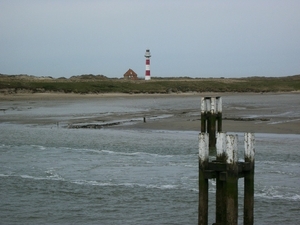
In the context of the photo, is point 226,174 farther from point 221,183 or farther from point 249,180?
point 249,180

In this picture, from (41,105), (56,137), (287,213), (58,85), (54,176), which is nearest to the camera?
(287,213)

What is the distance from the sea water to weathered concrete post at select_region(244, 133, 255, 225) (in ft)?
4.84

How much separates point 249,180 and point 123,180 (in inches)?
245

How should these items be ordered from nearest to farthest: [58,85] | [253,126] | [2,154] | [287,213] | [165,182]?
[287,213] → [165,182] → [2,154] → [253,126] → [58,85]

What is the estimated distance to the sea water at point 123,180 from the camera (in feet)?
39.1

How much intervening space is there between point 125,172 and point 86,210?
4.07m

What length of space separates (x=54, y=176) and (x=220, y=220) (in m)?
7.35

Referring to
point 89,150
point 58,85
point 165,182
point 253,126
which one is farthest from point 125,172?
point 58,85

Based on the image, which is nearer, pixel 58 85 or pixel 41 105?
pixel 41 105

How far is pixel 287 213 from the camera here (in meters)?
11.8

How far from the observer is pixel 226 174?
9.02 metres

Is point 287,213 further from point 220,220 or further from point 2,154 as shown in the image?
point 2,154

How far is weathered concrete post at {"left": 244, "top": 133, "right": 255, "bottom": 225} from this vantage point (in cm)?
943

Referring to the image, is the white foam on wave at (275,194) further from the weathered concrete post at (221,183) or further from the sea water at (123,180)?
the weathered concrete post at (221,183)
